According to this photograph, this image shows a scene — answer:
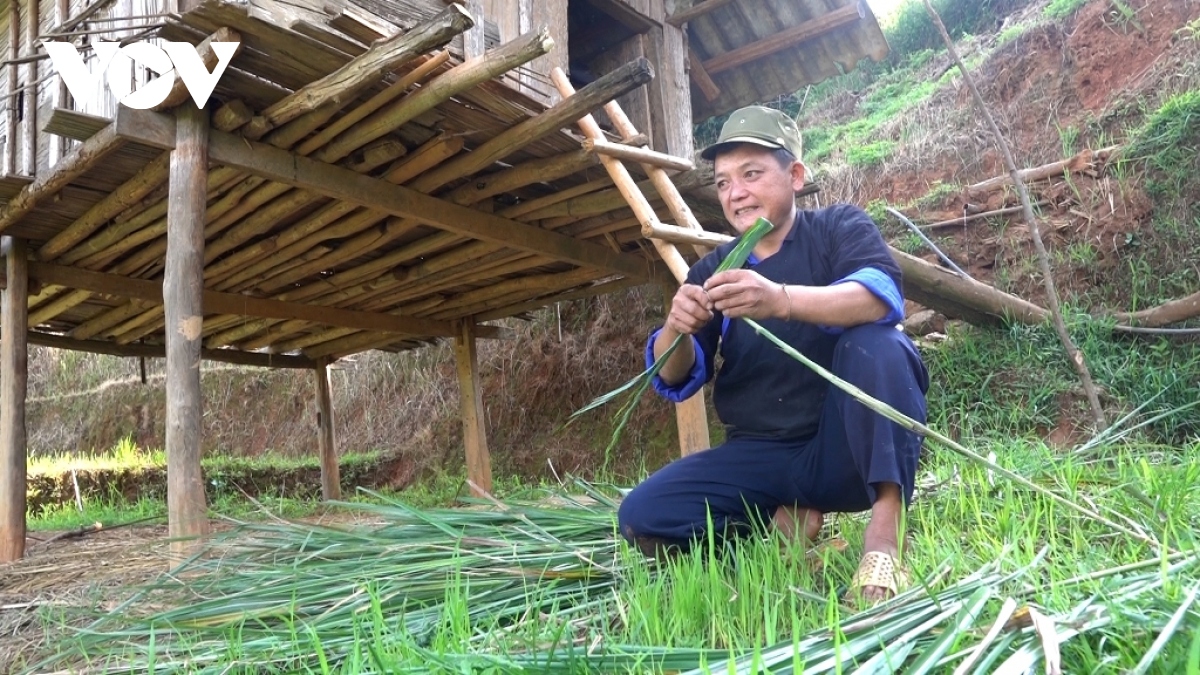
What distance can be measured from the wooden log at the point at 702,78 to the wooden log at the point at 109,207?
331 centimetres

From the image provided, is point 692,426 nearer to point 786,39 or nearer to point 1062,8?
point 786,39

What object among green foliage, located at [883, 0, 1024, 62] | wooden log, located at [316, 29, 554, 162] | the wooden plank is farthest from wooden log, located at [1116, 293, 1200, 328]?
Result: green foliage, located at [883, 0, 1024, 62]

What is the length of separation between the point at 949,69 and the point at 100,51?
7.91 meters

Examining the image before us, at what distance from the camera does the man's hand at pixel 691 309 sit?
184cm

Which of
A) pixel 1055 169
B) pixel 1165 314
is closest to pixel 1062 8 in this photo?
pixel 1055 169

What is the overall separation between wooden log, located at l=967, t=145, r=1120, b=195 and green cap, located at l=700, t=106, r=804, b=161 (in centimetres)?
407

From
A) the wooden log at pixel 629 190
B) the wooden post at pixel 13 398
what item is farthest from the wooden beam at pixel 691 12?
the wooden post at pixel 13 398

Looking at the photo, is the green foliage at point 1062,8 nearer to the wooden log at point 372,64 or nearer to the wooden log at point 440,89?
the wooden log at point 440,89

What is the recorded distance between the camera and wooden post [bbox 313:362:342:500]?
292 inches

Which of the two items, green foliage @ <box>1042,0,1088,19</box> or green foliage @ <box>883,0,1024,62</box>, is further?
green foliage @ <box>883,0,1024,62</box>

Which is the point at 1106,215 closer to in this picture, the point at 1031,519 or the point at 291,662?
the point at 1031,519

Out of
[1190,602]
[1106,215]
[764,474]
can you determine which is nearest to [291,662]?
[764,474]

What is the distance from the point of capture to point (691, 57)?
564cm

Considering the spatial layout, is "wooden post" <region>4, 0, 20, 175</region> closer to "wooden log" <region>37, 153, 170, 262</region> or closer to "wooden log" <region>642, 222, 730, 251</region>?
"wooden log" <region>37, 153, 170, 262</region>
